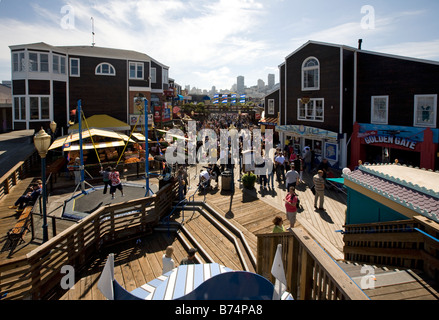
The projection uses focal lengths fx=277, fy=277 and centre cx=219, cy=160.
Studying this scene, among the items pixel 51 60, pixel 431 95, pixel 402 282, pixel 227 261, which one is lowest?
pixel 227 261

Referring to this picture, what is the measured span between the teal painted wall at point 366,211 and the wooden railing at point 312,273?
255 cm

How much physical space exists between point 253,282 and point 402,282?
2.71 meters

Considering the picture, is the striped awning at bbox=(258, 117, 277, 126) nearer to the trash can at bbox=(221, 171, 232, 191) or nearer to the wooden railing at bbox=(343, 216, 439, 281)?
the trash can at bbox=(221, 171, 232, 191)

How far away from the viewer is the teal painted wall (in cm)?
605

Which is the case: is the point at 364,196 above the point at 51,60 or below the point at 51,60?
below

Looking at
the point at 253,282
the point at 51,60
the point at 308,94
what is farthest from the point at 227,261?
the point at 51,60

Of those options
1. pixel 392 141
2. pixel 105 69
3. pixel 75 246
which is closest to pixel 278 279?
pixel 75 246

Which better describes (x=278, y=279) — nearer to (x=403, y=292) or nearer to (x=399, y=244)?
(x=403, y=292)

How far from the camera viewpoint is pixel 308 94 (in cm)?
2172

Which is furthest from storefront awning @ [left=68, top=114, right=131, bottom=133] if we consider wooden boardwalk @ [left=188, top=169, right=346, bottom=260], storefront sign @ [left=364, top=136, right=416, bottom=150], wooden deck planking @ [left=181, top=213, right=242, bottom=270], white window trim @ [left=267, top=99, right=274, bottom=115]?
storefront sign @ [left=364, top=136, right=416, bottom=150]

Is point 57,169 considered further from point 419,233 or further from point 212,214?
point 419,233

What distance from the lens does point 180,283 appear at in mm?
3463

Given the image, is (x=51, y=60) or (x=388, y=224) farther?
(x=51, y=60)

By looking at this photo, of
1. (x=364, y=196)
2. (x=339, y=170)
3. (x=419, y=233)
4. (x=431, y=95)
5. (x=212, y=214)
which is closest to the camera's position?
(x=419, y=233)
